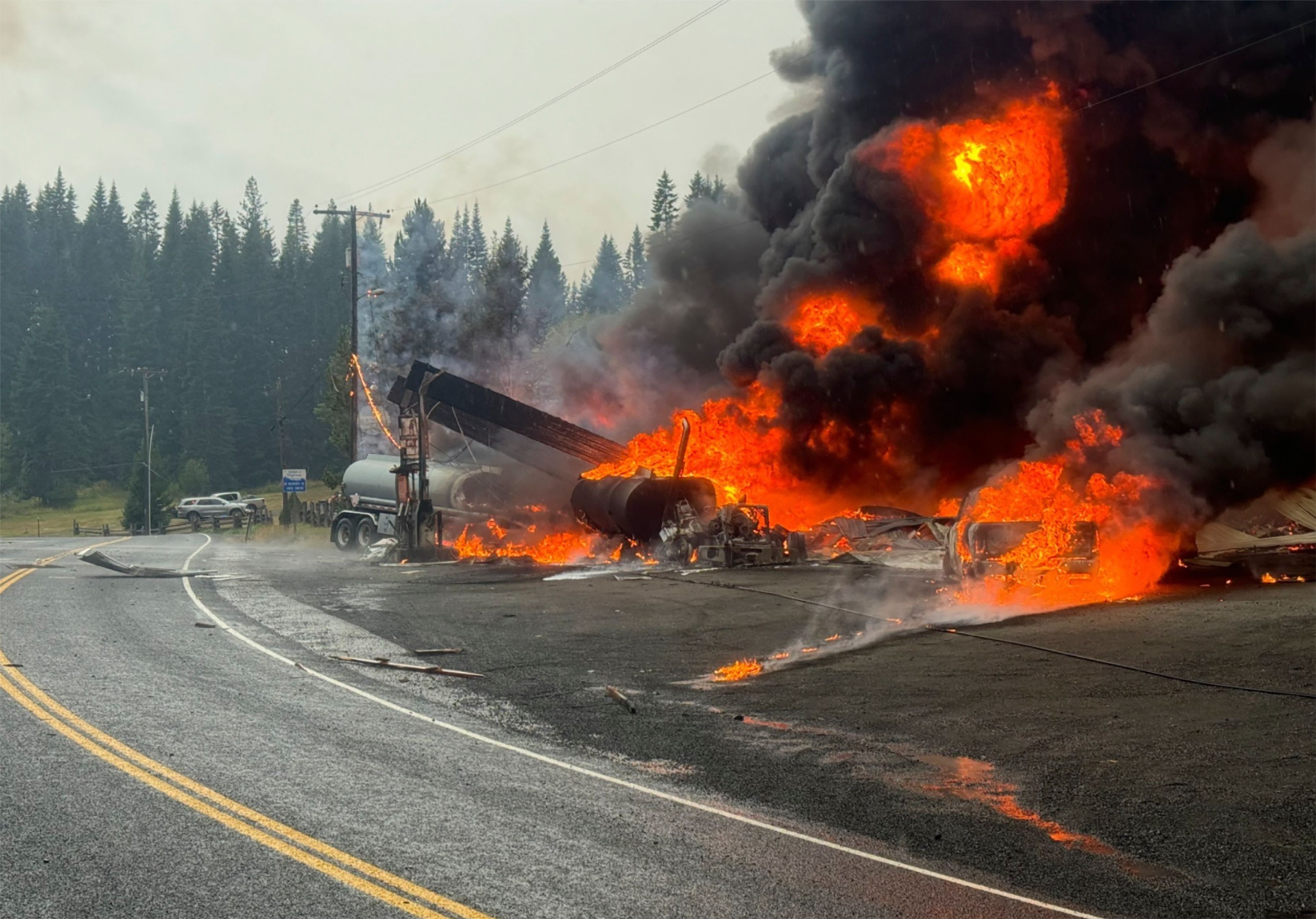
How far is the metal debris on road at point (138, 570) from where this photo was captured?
89.4ft

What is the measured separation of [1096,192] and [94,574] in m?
26.7

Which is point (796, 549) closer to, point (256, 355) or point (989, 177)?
point (989, 177)

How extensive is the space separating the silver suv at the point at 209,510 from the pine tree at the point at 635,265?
307ft

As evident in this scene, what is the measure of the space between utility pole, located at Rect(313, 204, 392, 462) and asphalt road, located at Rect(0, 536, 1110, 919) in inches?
1329

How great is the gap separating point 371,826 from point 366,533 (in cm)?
3360

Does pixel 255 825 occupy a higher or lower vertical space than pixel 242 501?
lower

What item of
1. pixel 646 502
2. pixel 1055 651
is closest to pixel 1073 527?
pixel 1055 651

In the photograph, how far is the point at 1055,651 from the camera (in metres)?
13.9

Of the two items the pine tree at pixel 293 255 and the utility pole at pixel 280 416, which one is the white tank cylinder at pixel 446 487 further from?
the pine tree at pixel 293 255

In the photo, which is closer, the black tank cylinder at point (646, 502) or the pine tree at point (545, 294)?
the black tank cylinder at point (646, 502)

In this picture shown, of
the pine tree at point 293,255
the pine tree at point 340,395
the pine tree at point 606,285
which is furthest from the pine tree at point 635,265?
the pine tree at point 340,395

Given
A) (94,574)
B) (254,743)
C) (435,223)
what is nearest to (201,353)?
(435,223)

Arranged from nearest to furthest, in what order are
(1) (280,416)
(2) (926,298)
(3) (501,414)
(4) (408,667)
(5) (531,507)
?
(4) (408,667), (2) (926,298), (3) (501,414), (5) (531,507), (1) (280,416)

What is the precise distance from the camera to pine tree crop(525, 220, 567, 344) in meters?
87.2
